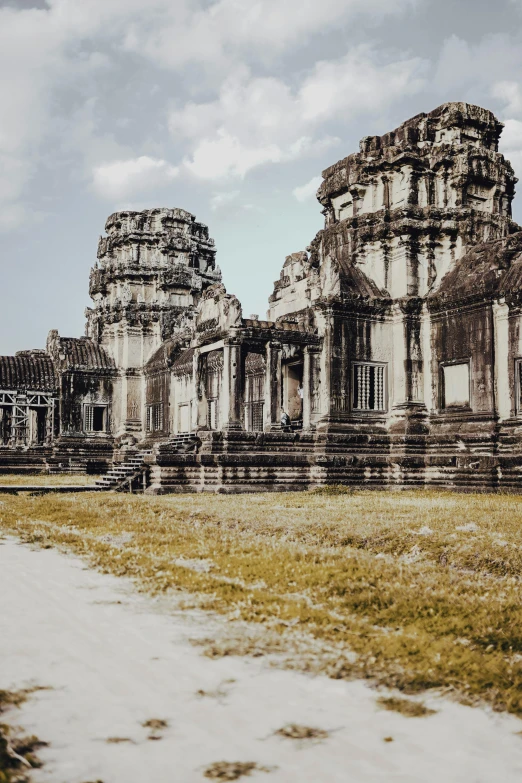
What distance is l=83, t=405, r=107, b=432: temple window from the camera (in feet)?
123

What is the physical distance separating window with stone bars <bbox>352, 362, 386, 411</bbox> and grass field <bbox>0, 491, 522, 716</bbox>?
8.04m

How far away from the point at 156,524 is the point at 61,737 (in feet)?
27.4

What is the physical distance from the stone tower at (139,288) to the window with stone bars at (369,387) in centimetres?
1651

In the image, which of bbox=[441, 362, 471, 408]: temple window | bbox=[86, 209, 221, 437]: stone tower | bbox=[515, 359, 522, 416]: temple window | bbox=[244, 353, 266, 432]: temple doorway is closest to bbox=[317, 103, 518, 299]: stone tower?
bbox=[441, 362, 471, 408]: temple window

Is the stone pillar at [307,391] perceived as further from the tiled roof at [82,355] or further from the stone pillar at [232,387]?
the tiled roof at [82,355]

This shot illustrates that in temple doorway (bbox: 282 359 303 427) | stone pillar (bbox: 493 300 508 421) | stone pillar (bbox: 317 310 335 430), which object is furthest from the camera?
temple doorway (bbox: 282 359 303 427)

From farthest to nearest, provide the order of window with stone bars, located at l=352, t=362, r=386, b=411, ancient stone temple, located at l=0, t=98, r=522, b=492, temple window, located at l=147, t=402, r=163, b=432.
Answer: temple window, located at l=147, t=402, r=163, b=432, window with stone bars, located at l=352, t=362, r=386, b=411, ancient stone temple, located at l=0, t=98, r=522, b=492

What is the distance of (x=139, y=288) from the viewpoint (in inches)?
1539

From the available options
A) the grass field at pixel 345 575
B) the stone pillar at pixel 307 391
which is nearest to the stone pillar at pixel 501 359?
the stone pillar at pixel 307 391

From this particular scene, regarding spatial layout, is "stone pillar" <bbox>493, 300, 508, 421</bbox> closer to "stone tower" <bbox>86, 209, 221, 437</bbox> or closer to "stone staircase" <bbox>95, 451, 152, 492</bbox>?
"stone staircase" <bbox>95, 451, 152, 492</bbox>

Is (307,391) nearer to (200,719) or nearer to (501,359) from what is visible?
(501,359)

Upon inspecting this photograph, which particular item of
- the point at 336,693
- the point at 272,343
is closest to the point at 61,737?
the point at 336,693

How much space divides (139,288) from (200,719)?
1431 inches

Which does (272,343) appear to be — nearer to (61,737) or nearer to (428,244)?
(428,244)
